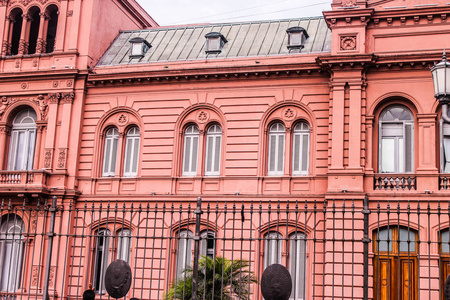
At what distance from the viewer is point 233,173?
81.6 ft

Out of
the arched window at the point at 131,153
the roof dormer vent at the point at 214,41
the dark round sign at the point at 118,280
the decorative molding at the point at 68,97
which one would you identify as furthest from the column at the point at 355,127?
the dark round sign at the point at 118,280

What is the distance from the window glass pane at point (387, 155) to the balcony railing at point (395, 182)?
0.68 meters

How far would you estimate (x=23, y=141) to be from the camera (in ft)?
91.5

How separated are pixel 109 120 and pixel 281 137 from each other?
24.9ft

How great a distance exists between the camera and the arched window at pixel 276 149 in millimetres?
24812

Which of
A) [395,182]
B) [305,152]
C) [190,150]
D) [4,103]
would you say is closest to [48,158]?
[4,103]

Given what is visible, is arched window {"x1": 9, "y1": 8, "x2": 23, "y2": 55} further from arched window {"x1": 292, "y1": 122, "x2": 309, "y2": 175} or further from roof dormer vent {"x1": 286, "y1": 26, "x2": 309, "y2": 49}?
arched window {"x1": 292, "y1": 122, "x2": 309, "y2": 175}

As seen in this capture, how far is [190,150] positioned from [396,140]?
830cm

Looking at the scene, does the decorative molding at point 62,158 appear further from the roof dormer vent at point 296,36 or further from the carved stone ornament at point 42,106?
the roof dormer vent at point 296,36

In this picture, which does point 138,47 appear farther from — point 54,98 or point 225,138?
point 225,138

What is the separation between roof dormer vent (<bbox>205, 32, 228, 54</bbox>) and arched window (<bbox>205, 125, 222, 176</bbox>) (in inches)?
148

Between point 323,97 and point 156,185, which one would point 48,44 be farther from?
point 323,97

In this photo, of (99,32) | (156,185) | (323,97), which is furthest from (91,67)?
(323,97)

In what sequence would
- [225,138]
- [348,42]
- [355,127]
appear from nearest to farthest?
[355,127]
[348,42]
[225,138]
